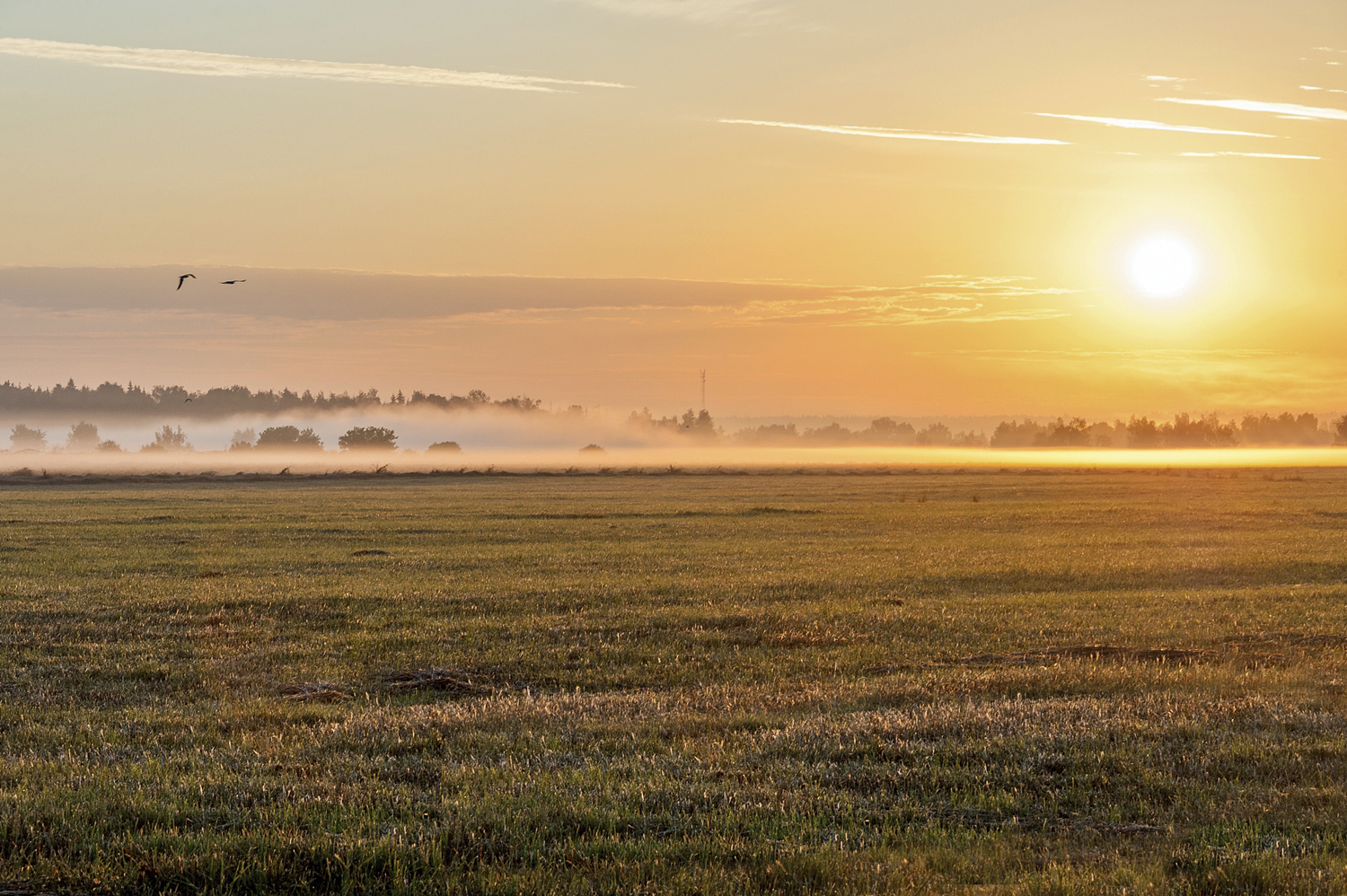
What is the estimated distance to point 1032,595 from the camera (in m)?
27.0

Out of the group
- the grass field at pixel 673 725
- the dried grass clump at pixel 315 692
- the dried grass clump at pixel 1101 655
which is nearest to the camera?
the grass field at pixel 673 725

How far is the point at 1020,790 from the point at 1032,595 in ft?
58.2

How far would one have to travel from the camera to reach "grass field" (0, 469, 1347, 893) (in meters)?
8.26

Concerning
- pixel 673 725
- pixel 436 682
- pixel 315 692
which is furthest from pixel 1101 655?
pixel 315 692

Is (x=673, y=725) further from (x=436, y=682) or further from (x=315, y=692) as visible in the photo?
(x=315, y=692)

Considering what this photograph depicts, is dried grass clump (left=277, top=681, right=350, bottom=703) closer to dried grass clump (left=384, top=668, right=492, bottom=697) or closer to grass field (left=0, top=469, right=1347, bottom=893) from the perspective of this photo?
grass field (left=0, top=469, right=1347, bottom=893)

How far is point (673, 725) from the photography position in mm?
12852

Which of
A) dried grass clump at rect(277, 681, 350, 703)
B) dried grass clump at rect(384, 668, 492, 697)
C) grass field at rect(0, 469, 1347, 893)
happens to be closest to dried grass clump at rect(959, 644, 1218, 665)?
grass field at rect(0, 469, 1347, 893)

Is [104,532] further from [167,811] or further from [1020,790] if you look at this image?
[1020,790]

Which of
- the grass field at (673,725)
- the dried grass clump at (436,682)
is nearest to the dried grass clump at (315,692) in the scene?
the grass field at (673,725)

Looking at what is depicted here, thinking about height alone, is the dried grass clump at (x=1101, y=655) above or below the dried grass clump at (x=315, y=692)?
below

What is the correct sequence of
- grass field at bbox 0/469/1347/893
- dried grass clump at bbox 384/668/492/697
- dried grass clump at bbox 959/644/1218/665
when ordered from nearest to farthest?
grass field at bbox 0/469/1347/893 < dried grass clump at bbox 384/668/492/697 < dried grass clump at bbox 959/644/1218/665

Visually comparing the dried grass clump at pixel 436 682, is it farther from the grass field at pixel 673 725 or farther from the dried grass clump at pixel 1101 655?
the dried grass clump at pixel 1101 655

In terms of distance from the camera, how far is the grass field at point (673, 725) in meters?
8.26
